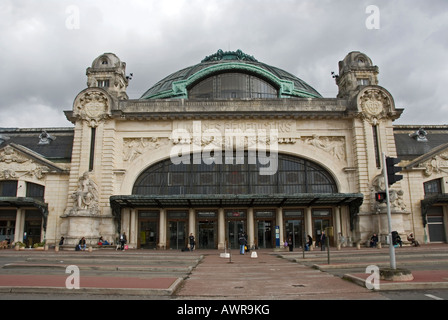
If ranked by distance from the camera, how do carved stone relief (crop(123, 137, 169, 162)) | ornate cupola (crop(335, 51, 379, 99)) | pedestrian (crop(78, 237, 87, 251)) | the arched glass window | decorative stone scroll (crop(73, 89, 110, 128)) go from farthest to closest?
the arched glass window, ornate cupola (crop(335, 51, 379, 99)), carved stone relief (crop(123, 137, 169, 162)), decorative stone scroll (crop(73, 89, 110, 128)), pedestrian (crop(78, 237, 87, 251))

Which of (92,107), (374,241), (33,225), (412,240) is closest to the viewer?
(374,241)

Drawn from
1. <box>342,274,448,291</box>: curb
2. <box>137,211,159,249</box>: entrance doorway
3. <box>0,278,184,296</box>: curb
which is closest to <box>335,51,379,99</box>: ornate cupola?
<box>137,211,159,249</box>: entrance doorway

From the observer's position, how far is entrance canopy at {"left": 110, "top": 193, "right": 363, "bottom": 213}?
33.0 meters

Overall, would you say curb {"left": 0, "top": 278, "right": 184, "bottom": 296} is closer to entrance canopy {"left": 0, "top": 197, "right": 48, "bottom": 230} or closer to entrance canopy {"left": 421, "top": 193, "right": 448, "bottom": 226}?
entrance canopy {"left": 0, "top": 197, "right": 48, "bottom": 230}

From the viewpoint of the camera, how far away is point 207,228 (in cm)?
3694

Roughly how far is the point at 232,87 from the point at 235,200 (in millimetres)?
17229

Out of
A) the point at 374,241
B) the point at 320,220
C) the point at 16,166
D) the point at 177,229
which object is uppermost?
the point at 16,166

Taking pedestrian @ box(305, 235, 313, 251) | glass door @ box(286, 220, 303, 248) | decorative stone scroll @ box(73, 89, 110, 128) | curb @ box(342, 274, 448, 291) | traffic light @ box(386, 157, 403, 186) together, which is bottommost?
curb @ box(342, 274, 448, 291)

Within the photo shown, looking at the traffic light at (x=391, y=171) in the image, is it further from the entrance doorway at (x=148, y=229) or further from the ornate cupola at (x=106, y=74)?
the ornate cupola at (x=106, y=74)

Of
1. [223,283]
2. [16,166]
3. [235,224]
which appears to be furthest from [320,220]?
[16,166]

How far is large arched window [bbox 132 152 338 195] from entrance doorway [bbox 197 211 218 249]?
221 centimetres

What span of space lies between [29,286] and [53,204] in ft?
88.1

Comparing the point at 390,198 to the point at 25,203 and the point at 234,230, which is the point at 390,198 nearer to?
the point at 234,230

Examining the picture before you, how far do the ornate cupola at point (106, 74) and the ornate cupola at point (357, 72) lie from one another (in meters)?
24.0
